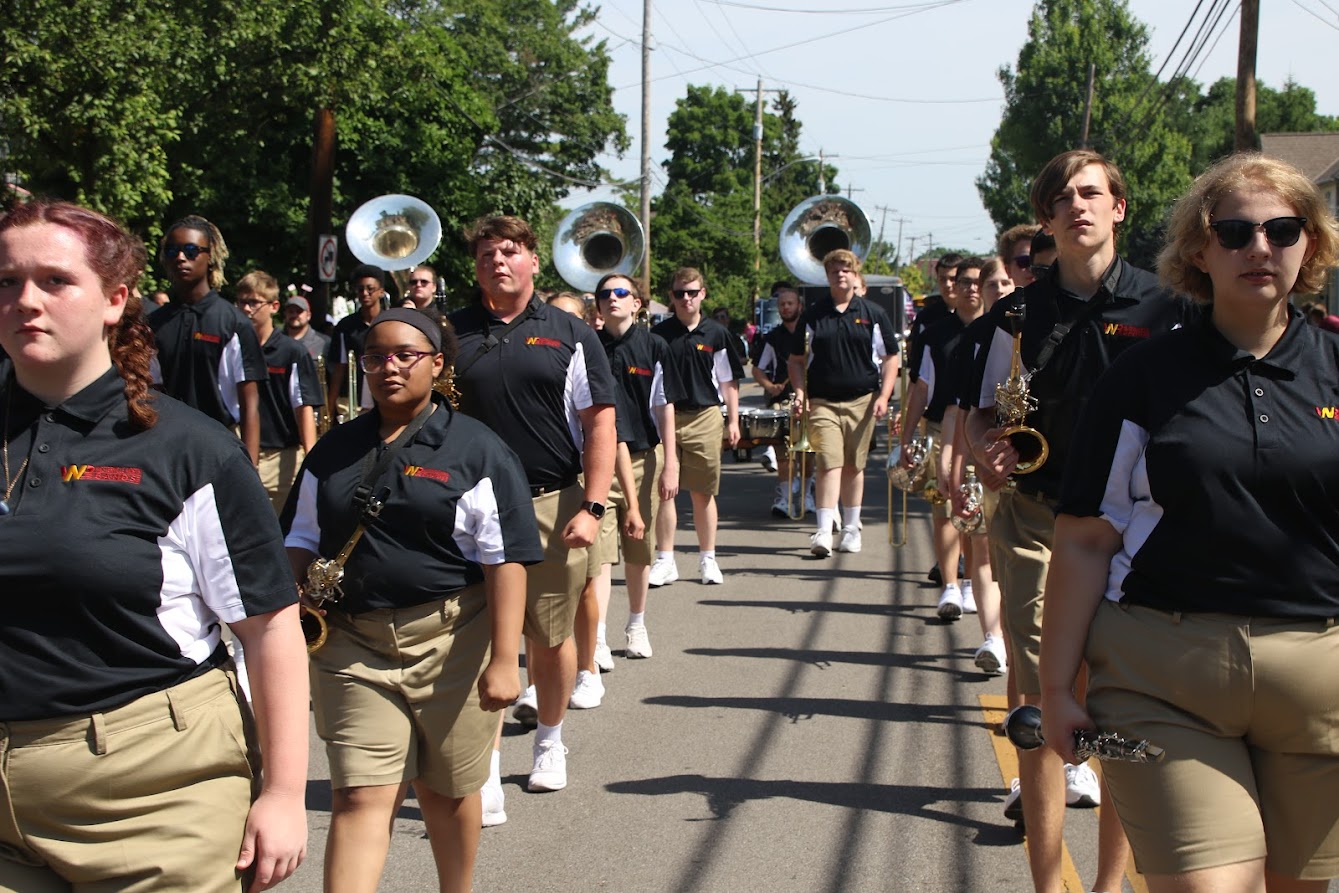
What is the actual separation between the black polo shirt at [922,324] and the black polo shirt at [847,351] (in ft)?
1.46

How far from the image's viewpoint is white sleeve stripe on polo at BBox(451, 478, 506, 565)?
163 inches

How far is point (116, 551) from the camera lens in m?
2.58

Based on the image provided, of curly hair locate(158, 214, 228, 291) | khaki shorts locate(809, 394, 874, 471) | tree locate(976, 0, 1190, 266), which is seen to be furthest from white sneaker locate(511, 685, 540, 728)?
tree locate(976, 0, 1190, 266)

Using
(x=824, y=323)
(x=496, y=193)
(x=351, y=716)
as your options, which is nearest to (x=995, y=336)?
(x=351, y=716)

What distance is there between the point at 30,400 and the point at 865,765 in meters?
4.36

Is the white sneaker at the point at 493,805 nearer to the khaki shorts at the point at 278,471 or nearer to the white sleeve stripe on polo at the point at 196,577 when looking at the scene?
the white sleeve stripe on polo at the point at 196,577

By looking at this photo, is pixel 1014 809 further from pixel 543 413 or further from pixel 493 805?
pixel 543 413

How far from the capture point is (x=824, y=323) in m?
11.6

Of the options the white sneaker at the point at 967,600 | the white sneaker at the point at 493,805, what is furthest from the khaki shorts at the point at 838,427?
the white sneaker at the point at 493,805

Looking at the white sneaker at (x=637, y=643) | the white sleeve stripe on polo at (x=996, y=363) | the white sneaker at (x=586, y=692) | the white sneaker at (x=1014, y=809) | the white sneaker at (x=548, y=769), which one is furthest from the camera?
the white sneaker at (x=637, y=643)

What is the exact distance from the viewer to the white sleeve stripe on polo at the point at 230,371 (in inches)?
278

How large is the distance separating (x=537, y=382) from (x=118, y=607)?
10.3 ft

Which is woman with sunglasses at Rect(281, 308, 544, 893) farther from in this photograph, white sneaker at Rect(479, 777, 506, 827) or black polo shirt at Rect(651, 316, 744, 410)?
black polo shirt at Rect(651, 316, 744, 410)

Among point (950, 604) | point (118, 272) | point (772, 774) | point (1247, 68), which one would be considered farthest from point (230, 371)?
point (1247, 68)
